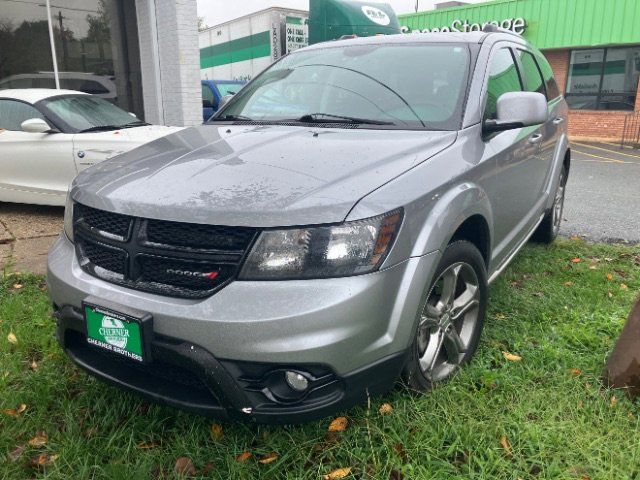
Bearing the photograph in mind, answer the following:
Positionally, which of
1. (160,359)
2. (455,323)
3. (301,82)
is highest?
(301,82)

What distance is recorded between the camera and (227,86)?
486 inches

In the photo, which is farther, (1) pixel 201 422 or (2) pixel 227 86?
(2) pixel 227 86

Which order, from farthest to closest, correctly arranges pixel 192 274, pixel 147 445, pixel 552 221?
pixel 552 221 < pixel 147 445 < pixel 192 274

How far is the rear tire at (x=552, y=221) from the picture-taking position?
4.63 m

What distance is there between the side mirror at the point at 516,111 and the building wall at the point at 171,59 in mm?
7628

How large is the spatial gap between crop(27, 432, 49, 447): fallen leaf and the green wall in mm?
17677

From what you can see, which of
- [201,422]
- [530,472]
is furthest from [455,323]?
[201,422]

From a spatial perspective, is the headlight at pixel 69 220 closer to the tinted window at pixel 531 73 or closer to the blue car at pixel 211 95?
the tinted window at pixel 531 73

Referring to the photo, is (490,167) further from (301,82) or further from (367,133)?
(301,82)

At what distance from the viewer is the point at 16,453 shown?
2.22 meters

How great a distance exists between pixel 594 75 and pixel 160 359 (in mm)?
18672

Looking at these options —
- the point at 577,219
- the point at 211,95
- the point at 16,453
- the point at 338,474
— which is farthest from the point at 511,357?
the point at 211,95

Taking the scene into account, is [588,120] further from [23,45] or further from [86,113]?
[86,113]

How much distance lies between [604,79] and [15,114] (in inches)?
661
